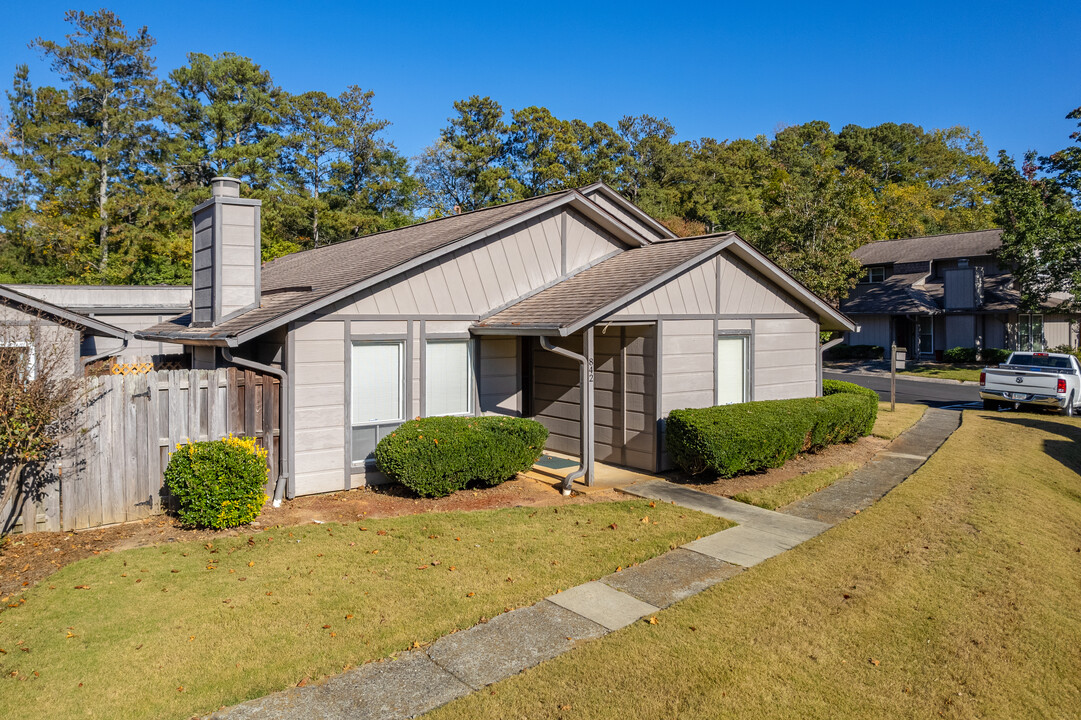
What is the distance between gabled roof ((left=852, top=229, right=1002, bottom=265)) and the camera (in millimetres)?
37841

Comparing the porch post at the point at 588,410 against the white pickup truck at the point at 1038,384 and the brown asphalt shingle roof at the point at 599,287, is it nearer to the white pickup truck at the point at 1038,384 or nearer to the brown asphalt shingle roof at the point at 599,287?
the brown asphalt shingle roof at the point at 599,287

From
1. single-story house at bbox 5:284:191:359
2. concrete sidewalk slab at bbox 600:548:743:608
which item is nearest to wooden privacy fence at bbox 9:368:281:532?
concrete sidewalk slab at bbox 600:548:743:608

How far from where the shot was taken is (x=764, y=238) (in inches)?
1300

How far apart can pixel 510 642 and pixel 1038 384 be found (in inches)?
741

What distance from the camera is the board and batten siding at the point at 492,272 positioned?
10938 millimetres

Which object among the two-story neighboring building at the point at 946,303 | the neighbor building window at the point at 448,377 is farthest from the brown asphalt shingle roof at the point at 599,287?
the two-story neighboring building at the point at 946,303

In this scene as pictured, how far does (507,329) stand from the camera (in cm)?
1112

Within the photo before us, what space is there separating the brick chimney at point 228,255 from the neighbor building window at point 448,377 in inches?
123

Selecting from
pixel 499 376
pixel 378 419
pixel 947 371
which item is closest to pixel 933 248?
pixel 947 371

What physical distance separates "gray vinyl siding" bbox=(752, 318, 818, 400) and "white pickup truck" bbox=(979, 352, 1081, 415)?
26.7 ft

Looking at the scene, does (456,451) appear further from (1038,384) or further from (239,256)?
(1038,384)

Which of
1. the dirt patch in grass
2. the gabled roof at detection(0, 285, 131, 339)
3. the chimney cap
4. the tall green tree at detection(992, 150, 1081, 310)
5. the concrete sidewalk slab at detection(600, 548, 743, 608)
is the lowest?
the concrete sidewalk slab at detection(600, 548, 743, 608)

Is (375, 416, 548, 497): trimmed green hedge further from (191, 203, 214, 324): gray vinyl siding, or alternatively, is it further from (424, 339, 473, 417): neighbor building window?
(191, 203, 214, 324): gray vinyl siding

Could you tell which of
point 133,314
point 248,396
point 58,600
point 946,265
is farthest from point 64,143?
point 946,265
